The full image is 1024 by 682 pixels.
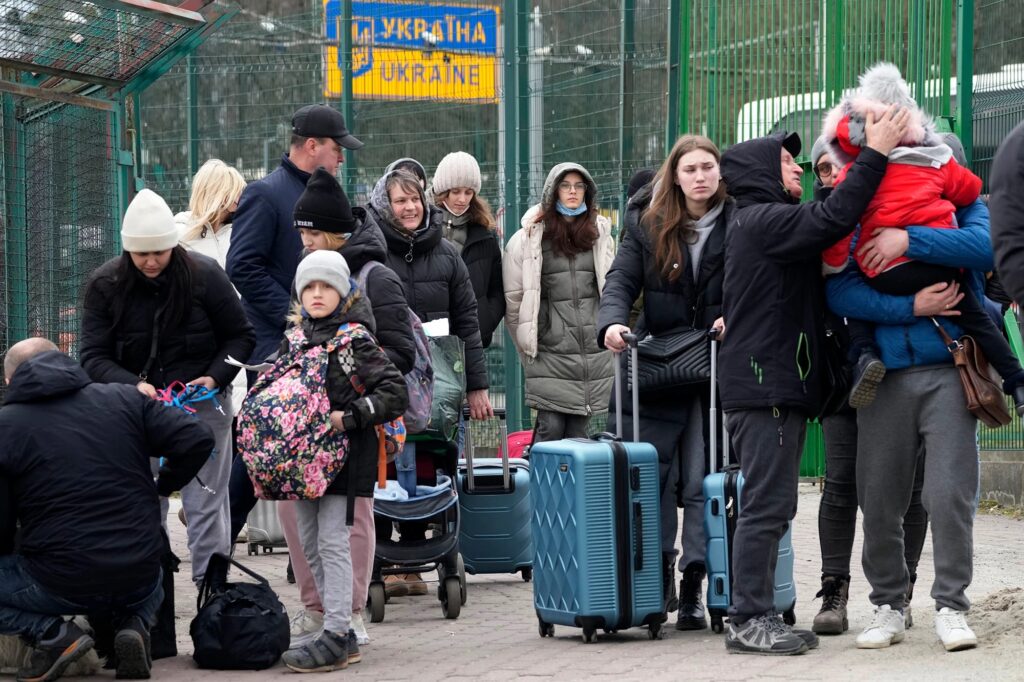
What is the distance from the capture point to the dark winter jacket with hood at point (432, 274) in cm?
809

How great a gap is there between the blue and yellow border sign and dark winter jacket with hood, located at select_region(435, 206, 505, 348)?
3.07m

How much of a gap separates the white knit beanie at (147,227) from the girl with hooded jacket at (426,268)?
1.53m

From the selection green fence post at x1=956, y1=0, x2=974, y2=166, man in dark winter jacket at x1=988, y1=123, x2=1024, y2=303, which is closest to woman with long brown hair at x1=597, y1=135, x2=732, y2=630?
man in dark winter jacket at x1=988, y1=123, x2=1024, y2=303

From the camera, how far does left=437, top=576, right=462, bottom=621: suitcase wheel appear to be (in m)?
7.50

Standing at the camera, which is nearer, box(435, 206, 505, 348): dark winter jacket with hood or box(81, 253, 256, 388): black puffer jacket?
box(81, 253, 256, 388): black puffer jacket

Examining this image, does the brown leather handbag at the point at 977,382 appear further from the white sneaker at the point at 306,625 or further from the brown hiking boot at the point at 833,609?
the white sneaker at the point at 306,625

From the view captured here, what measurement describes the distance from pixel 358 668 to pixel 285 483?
28.7 inches

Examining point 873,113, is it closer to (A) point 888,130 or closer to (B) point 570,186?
(A) point 888,130

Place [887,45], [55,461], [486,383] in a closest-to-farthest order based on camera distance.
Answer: [55,461] → [486,383] → [887,45]

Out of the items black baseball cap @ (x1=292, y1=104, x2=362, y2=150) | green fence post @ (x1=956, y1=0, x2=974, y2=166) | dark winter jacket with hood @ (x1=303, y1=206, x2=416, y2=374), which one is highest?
green fence post @ (x1=956, y1=0, x2=974, y2=166)

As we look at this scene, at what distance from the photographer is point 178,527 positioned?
10852 millimetres

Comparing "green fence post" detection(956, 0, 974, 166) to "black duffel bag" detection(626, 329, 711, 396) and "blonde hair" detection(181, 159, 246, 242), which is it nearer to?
"black duffel bag" detection(626, 329, 711, 396)

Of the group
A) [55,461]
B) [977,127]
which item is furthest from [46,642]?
[977,127]

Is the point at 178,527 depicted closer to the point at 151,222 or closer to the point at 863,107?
the point at 151,222
